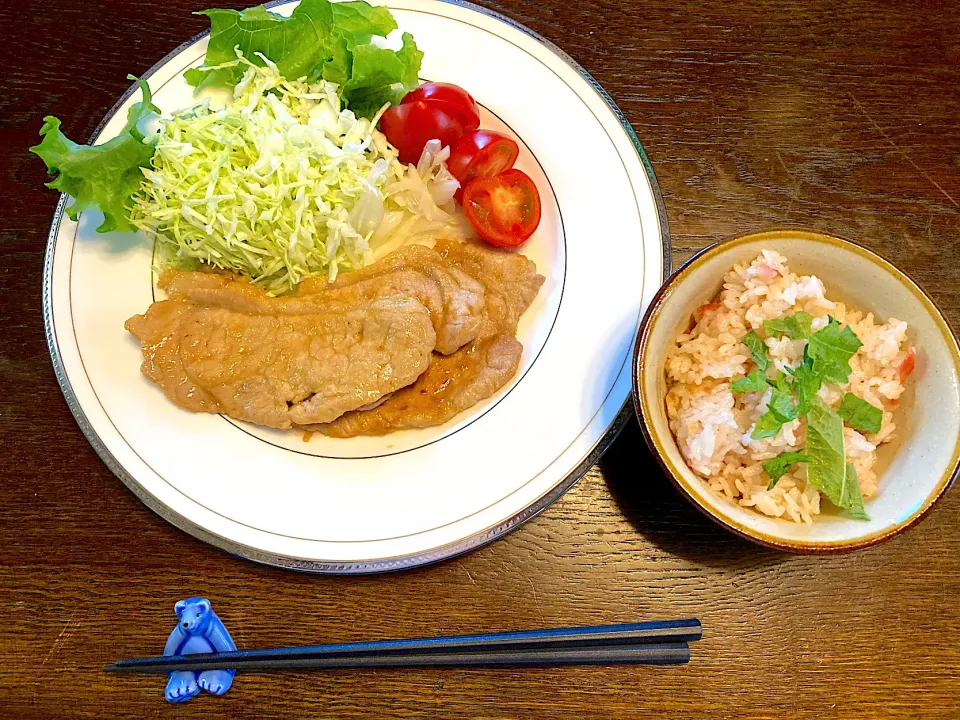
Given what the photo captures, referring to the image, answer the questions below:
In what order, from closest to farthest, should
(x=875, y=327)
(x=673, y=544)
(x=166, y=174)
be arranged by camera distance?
(x=875, y=327) → (x=673, y=544) → (x=166, y=174)

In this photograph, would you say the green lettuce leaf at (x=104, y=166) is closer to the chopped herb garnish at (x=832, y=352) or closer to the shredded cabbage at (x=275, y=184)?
the shredded cabbage at (x=275, y=184)

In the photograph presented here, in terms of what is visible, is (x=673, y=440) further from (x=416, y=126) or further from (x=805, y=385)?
(x=416, y=126)

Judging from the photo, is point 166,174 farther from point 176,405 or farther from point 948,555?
point 948,555

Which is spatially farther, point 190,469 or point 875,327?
point 190,469

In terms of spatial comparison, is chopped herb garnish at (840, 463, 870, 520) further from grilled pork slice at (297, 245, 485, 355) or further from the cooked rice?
grilled pork slice at (297, 245, 485, 355)

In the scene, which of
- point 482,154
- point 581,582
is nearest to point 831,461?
point 581,582

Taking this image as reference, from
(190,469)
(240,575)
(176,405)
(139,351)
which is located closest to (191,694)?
(240,575)

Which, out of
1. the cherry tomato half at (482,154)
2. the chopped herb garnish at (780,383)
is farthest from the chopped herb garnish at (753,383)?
the cherry tomato half at (482,154)
